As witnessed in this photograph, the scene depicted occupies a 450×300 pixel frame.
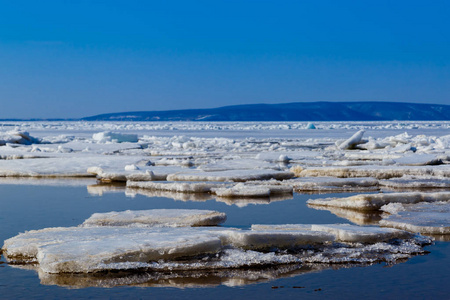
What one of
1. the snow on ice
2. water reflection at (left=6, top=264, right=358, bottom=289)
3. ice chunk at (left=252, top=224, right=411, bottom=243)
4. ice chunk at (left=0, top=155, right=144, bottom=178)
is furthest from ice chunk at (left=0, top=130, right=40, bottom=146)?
water reflection at (left=6, top=264, right=358, bottom=289)

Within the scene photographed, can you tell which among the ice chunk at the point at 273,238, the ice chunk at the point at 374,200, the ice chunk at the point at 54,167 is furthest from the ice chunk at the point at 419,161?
the ice chunk at the point at 273,238

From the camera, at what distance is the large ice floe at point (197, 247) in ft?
8.64

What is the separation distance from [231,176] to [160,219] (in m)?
2.56

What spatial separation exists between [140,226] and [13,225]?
2.95 ft

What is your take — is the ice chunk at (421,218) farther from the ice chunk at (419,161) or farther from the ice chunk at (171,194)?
the ice chunk at (419,161)

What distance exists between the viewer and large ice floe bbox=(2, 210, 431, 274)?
2.63 m

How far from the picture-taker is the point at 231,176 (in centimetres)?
630

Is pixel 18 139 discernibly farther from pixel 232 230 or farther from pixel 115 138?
pixel 232 230

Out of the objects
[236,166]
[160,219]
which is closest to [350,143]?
[236,166]

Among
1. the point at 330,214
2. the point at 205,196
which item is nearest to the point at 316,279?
the point at 330,214

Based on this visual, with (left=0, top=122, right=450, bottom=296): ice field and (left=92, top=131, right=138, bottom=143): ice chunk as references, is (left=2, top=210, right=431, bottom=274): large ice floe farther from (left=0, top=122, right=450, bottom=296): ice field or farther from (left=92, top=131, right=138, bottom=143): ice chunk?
(left=92, top=131, right=138, bottom=143): ice chunk

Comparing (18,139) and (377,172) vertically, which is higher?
(18,139)

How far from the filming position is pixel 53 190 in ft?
19.4

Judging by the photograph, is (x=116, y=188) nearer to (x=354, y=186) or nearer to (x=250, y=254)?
(x=354, y=186)
